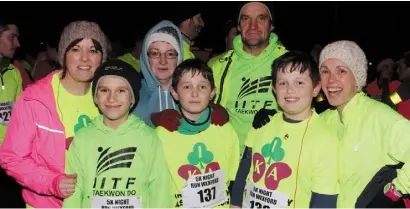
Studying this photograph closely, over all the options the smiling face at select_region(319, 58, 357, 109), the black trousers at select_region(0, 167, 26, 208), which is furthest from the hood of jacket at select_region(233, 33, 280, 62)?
the black trousers at select_region(0, 167, 26, 208)

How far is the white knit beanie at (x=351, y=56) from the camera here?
358 cm

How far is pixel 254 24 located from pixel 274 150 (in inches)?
68.2

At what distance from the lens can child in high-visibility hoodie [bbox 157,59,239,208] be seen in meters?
3.69

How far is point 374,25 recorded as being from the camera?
80.7 ft

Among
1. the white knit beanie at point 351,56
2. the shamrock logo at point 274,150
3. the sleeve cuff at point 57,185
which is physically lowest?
the sleeve cuff at point 57,185

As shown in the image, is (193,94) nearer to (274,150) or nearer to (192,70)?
(192,70)

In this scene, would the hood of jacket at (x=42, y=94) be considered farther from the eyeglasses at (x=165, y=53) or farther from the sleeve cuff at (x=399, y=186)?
the sleeve cuff at (x=399, y=186)

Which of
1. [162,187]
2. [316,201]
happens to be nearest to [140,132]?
[162,187]

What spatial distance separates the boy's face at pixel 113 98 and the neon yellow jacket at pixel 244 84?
136 centimetres

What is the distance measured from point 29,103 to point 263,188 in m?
1.75

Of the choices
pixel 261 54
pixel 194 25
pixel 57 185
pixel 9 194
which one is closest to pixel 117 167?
pixel 57 185

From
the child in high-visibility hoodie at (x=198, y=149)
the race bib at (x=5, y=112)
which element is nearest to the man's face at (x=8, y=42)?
the race bib at (x=5, y=112)

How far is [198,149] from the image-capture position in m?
3.71

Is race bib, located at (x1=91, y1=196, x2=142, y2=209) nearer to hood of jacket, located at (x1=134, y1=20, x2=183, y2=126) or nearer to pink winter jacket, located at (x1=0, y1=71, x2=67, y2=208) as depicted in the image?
pink winter jacket, located at (x1=0, y1=71, x2=67, y2=208)
